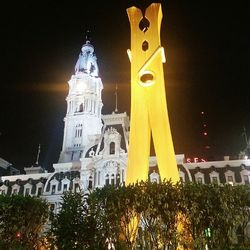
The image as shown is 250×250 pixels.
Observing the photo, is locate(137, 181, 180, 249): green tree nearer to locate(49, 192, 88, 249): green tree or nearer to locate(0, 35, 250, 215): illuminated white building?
locate(49, 192, 88, 249): green tree

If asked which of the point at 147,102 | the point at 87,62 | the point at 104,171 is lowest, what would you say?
the point at 147,102

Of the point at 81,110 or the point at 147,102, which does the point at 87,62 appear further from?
the point at 147,102

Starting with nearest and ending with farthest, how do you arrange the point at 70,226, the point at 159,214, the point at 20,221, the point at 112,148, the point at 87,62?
the point at 70,226
the point at 159,214
the point at 20,221
the point at 112,148
the point at 87,62

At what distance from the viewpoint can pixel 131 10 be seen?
1310 inches

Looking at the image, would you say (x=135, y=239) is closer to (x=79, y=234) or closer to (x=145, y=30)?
(x=79, y=234)

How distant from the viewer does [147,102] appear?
30.0m

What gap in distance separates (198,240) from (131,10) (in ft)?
77.4

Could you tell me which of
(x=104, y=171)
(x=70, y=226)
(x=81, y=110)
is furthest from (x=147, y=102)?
(x=81, y=110)

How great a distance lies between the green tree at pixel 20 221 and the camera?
21.4 meters

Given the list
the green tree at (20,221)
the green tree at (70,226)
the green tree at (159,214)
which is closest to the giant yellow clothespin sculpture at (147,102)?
the green tree at (159,214)

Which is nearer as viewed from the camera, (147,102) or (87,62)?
(147,102)

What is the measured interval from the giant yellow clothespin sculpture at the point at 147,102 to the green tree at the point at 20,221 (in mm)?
8204

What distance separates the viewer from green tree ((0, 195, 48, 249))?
21413 mm

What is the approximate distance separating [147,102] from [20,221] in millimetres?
15022
